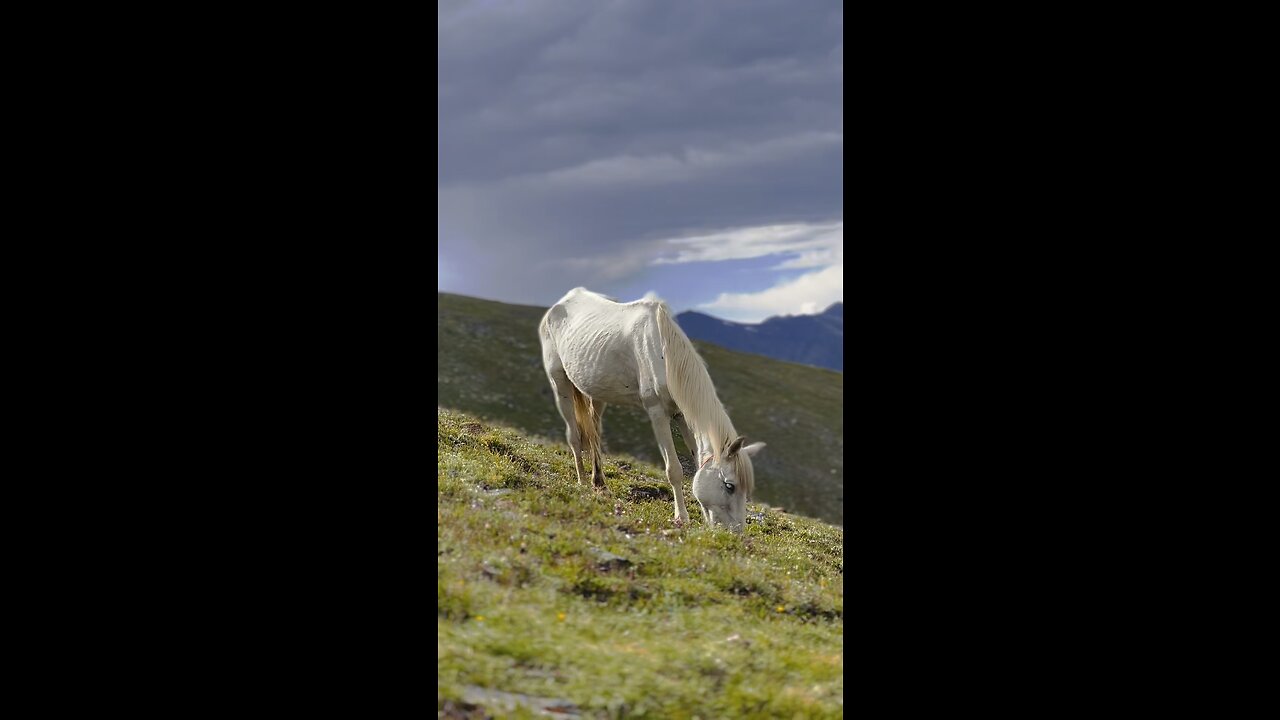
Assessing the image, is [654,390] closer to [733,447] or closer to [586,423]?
[733,447]

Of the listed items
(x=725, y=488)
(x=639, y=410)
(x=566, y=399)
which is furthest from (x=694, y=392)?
(x=639, y=410)

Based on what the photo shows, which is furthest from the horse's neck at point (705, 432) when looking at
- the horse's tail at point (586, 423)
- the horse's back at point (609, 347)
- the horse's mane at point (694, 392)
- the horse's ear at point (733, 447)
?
the horse's tail at point (586, 423)

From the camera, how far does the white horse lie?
13.5 metres

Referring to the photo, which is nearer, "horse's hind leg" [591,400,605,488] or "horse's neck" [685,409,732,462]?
"horse's neck" [685,409,732,462]

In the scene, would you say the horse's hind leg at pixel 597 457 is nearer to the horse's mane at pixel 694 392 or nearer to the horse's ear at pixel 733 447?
the horse's mane at pixel 694 392

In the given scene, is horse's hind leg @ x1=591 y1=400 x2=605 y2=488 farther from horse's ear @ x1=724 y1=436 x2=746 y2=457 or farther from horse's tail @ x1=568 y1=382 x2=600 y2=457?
horse's ear @ x1=724 y1=436 x2=746 y2=457

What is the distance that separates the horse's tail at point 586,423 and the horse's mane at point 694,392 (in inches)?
104

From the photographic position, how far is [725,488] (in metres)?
13.4

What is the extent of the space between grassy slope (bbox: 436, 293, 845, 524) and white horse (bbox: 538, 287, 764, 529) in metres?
52.5

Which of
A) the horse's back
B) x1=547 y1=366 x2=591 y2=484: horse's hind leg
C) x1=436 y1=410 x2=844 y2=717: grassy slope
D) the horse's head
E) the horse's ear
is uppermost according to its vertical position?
the horse's back

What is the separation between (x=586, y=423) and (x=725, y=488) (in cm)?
362

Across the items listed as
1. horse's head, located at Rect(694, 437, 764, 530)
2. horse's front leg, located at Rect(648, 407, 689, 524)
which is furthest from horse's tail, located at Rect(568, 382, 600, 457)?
horse's head, located at Rect(694, 437, 764, 530)
